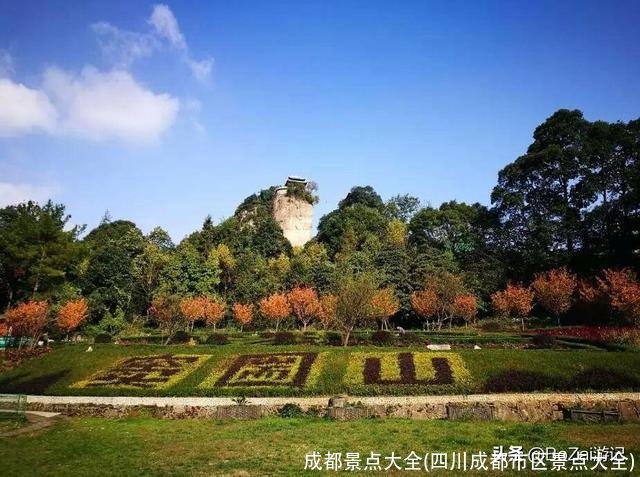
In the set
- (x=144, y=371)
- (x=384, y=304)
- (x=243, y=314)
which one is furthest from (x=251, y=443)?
(x=243, y=314)

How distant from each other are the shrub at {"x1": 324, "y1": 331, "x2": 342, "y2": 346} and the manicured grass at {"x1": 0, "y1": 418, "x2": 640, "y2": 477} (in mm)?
16913

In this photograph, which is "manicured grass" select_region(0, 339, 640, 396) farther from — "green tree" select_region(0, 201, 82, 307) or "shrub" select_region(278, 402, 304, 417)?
"green tree" select_region(0, 201, 82, 307)

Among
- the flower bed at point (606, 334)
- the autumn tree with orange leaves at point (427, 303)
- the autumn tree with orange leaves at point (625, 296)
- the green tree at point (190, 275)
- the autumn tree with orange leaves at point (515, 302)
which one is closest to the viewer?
the flower bed at point (606, 334)

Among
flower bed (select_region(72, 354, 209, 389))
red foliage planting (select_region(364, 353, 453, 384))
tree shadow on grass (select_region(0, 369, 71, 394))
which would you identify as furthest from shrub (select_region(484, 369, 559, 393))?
tree shadow on grass (select_region(0, 369, 71, 394))

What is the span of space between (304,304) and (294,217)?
38905 mm

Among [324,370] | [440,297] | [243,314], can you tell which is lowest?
[324,370]

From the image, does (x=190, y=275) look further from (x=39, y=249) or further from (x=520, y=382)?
(x=520, y=382)

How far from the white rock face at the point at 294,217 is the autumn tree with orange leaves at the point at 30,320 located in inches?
2009

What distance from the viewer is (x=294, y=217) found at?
296 ft

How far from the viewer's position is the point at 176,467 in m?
11.7

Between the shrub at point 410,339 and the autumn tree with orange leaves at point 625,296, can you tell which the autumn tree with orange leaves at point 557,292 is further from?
the shrub at point 410,339

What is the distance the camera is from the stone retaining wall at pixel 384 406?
18.1 m

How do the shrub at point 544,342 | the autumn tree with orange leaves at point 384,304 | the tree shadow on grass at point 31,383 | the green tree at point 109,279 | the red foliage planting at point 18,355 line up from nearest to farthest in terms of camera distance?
the tree shadow on grass at point 31,383, the shrub at point 544,342, the red foliage planting at point 18,355, the autumn tree with orange leaves at point 384,304, the green tree at point 109,279

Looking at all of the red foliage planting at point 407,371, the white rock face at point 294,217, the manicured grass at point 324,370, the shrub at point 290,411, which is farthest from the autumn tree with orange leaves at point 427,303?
the white rock face at point 294,217
